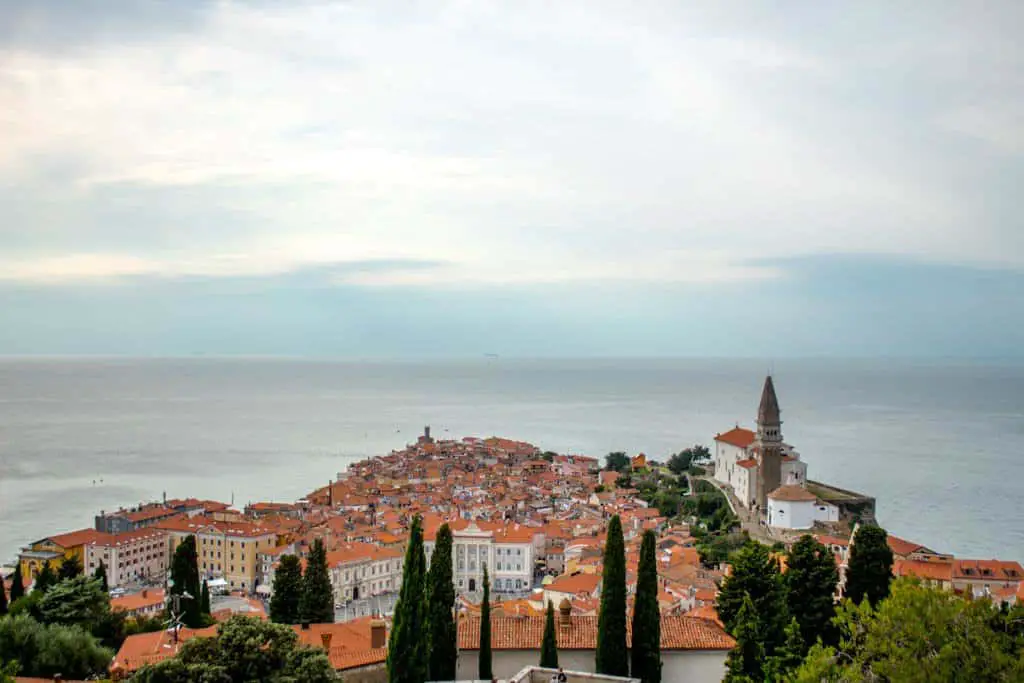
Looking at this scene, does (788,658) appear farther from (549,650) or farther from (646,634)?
(549,650)

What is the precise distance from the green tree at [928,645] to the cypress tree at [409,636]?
17.3 feet

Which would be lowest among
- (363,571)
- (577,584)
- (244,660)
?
(363,571)

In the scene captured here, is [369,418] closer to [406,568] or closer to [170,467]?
[170,467]

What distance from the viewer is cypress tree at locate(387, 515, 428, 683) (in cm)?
1109

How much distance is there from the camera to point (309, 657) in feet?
31.7

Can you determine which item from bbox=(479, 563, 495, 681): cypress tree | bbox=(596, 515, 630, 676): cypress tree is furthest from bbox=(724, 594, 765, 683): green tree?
bbox=(479, 563, 495, 681): cypress tree

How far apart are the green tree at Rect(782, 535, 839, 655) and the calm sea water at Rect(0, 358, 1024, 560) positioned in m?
26.0

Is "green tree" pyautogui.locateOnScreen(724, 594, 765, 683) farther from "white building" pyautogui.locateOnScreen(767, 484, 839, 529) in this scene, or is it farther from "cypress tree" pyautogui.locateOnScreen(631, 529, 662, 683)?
"white building" pyautogui.locateOnScreen(767, 484, 839, 529)

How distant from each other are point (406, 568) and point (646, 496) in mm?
34289

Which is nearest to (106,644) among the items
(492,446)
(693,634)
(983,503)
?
(693,634)

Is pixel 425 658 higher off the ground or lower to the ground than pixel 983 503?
higher

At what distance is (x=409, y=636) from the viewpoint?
1118 cm

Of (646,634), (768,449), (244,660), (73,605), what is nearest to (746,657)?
(646,634)

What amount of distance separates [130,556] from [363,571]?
30.6 feet
